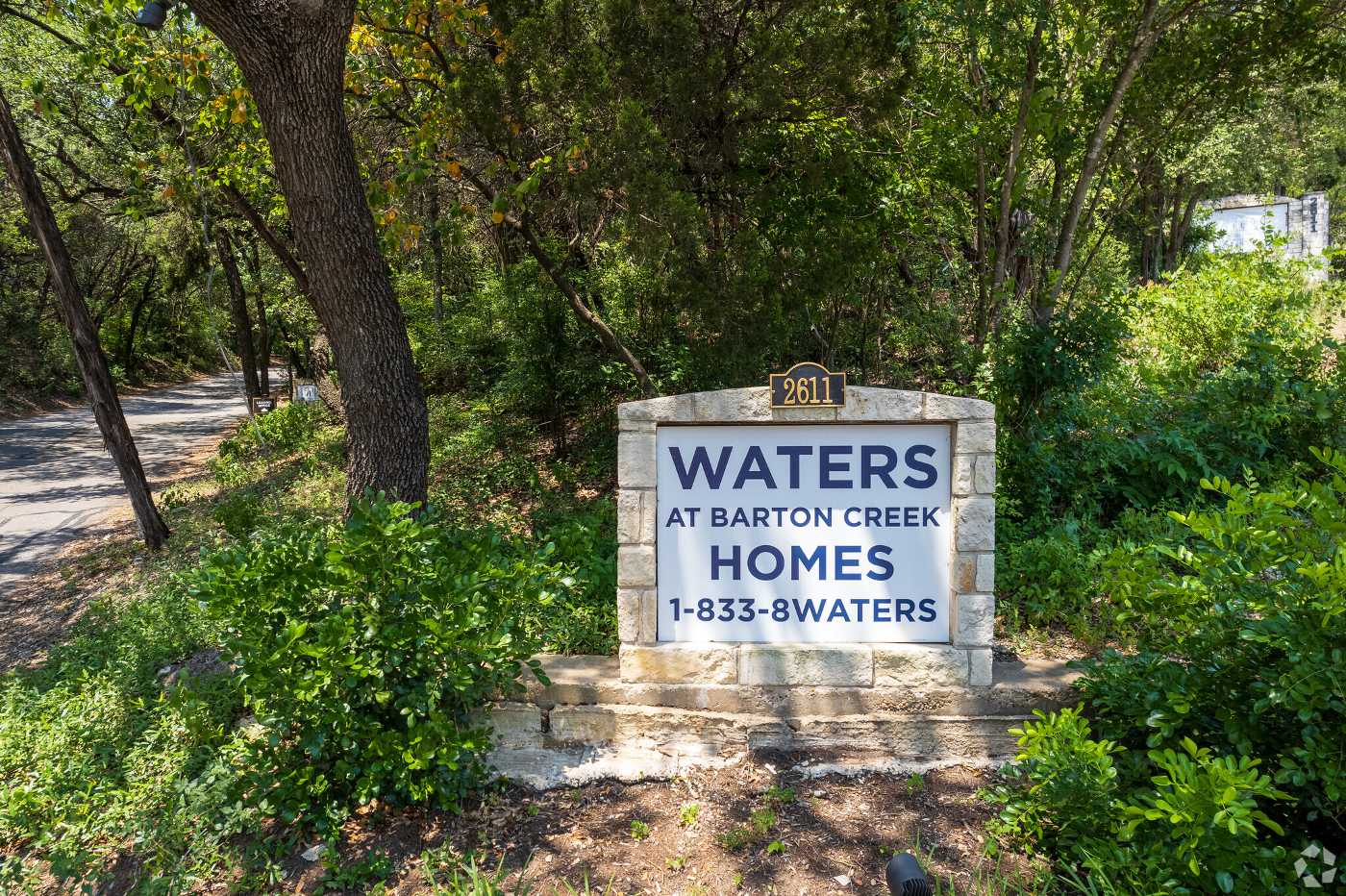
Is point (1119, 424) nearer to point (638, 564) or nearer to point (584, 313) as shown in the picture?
point (638, 564)

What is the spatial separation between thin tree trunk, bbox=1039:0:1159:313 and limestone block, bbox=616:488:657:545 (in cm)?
392

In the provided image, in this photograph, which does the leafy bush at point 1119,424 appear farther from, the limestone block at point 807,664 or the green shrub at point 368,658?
the green shrub at point 368,658

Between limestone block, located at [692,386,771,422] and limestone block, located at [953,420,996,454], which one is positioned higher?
limestone block, located at [692,386,771,422]

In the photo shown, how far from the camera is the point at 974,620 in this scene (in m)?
3.69

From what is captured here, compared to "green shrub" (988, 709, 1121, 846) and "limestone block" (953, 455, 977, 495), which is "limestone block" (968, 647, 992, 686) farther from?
"limestone block" (953, 455, 977, 495)

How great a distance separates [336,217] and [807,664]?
11.0 feet

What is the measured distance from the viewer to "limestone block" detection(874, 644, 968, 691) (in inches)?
146

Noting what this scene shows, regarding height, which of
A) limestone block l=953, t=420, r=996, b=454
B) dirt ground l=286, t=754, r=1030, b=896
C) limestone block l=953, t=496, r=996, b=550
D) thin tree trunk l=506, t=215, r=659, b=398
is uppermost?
thin tree trunk l=506, t=215, r=659, b=398

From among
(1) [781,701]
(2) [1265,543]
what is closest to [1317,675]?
(2) [1265,543]

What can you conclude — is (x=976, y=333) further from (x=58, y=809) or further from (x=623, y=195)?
(x=58, y=809)

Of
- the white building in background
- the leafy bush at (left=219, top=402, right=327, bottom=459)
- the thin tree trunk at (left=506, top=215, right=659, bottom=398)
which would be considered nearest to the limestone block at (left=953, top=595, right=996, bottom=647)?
the thin tree trunk at (left=506, top=215, right=659, bottom=398)

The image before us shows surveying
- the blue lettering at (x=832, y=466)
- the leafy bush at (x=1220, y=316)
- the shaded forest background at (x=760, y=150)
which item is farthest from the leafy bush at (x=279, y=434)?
the leafy bush at (x=1220, y=316)

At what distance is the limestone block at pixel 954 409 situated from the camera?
3.60m

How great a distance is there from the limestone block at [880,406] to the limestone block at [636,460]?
2.74 ft
